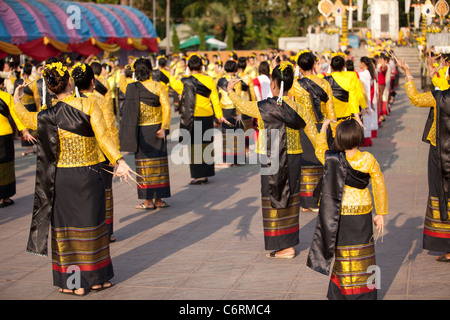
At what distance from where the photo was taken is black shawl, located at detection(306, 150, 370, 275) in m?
4.56

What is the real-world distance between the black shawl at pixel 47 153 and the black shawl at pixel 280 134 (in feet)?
5.54

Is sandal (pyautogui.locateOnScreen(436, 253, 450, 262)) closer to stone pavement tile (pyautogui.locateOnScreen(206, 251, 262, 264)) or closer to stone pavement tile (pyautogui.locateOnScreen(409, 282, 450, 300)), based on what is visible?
stone pavement tile (pyautogui.locateOnScreen(409, 282, 450, 300))

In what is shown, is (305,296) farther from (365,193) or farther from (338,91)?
(338,91)

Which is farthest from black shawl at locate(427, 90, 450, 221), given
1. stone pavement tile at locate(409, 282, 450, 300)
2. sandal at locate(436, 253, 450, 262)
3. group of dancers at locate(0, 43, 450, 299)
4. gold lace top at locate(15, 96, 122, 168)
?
gold lace top at locate(15, 96, 122, 168)

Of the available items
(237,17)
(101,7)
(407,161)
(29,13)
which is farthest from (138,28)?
(237,17)

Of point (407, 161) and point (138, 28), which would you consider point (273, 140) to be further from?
point (138, 28)

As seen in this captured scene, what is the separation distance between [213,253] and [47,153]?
2.08m

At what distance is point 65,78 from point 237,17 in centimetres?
4585

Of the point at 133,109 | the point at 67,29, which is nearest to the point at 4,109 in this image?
the point at 133,109

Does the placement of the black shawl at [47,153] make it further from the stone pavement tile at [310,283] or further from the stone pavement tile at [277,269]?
the stone pavement tile at [310,283]

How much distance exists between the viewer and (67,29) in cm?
2259

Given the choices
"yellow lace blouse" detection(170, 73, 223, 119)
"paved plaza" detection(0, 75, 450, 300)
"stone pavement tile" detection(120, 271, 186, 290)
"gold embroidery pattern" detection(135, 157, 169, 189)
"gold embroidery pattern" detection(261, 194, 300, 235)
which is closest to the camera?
"paved plaza" detection(0, 75, 450, 300)

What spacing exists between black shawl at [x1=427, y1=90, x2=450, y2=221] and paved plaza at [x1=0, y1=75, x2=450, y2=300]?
589mm

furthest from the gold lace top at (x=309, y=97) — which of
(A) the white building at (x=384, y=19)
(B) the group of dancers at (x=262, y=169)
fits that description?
(A) the white building at (x=384, y=19)
